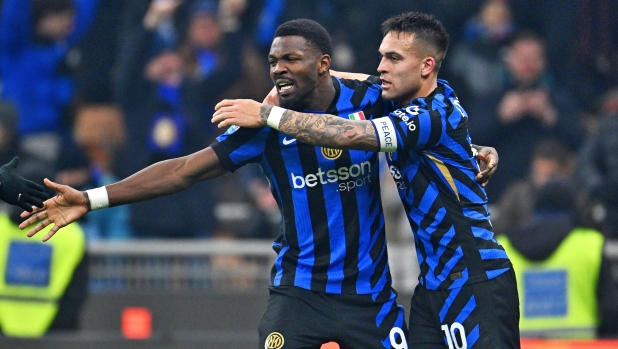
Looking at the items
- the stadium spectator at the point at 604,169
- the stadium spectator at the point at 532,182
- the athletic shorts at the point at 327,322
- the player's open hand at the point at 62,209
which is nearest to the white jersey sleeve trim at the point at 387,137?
the athletic shorts at the point at 327,322

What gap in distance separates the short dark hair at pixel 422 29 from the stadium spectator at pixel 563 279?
101 inches

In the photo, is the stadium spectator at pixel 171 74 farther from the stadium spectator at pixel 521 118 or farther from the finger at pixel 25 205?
the finger at pixel 25 205

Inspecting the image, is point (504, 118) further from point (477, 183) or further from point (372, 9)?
point (477, 183)

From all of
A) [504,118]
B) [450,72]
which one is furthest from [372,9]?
[504,118]

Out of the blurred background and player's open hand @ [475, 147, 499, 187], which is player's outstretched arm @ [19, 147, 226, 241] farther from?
the blurred background

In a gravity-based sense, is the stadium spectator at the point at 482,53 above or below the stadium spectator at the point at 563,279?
above

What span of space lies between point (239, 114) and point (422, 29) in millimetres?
1152

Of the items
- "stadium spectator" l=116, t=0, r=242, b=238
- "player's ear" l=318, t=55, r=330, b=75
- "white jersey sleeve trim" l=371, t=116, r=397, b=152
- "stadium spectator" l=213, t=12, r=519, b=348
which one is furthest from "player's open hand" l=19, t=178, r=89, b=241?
"stadium spectator" l=116, t=0, r=242, b=238

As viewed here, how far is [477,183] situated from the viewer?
18.9ft

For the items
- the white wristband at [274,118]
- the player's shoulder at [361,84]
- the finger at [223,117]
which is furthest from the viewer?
the player's shoulder at [361,84]

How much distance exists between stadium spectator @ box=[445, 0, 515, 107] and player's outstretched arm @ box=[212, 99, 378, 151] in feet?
20.4

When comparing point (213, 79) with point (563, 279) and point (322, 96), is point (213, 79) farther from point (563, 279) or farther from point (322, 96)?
point (322, 96)

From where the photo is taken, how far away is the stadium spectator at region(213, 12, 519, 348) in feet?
18.0

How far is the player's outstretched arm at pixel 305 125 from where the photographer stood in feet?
17.8
